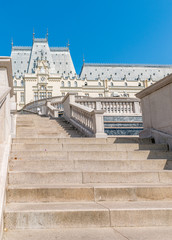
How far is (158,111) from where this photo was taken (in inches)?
234

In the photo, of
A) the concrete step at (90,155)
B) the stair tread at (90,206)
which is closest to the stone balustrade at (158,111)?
the concrete step at (90,155)

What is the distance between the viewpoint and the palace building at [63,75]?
6075 cm

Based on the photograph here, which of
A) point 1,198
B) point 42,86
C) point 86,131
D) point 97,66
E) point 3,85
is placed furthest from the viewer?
point 97,66

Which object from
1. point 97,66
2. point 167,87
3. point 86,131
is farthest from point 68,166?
point 97,66

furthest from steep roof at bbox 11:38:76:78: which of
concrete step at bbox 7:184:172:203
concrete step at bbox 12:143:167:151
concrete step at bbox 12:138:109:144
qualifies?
concrete step at bbox 7:184:172:203

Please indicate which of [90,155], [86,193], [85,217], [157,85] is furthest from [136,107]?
[85,217]

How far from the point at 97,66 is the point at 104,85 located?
12.2m

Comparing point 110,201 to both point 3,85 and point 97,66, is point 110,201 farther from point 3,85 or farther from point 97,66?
point 97,66

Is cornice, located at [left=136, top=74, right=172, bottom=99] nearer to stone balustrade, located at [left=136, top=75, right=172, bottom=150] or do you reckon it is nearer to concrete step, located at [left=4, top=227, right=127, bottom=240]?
stone balustrade, located at [left=136, top=75, right=172, bottom=150]

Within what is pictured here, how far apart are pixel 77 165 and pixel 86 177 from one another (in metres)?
0.51

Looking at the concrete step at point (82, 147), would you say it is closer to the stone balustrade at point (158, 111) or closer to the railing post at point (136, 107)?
the stone balustrade at point (158, 111)

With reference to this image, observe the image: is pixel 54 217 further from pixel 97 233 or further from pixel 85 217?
pixel 97 233

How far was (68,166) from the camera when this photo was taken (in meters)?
4.26

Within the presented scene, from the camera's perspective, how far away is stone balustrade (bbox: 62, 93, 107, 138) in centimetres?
759
